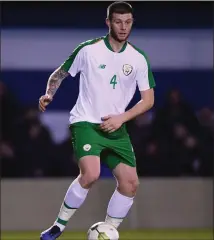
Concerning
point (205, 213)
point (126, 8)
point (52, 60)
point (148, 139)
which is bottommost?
point (205, 213)

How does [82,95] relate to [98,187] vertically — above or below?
above

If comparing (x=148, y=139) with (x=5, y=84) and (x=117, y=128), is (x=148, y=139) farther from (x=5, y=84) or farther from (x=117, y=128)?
(x=117, y=128)

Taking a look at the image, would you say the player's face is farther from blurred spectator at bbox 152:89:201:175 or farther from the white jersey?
blurred spectator at bbox 152:89:201:175

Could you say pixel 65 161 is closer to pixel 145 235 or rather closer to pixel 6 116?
pixel 6 116

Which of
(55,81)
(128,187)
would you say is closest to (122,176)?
(128,187)

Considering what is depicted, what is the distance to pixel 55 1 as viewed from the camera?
1472cm

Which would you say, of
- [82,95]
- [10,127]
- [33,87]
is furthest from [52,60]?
[82,95]

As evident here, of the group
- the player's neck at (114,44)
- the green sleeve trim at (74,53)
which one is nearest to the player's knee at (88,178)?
the green sleeve trim at (74,53)

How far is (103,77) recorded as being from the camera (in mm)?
8891

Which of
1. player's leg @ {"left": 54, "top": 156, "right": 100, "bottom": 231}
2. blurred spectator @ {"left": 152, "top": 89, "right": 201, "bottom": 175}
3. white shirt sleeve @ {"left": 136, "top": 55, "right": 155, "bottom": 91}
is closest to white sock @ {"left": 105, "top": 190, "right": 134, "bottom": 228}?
player's leg @ {"left": 54, "top": 156, "right": 100, "bottom": 231}

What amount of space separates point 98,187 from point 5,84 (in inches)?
82.6

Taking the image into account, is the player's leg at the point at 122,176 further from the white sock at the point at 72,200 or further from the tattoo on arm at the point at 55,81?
the tattoo on arm at the point at 55,81

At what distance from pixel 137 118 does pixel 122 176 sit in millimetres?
4106

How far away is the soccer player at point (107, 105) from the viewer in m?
8.81
